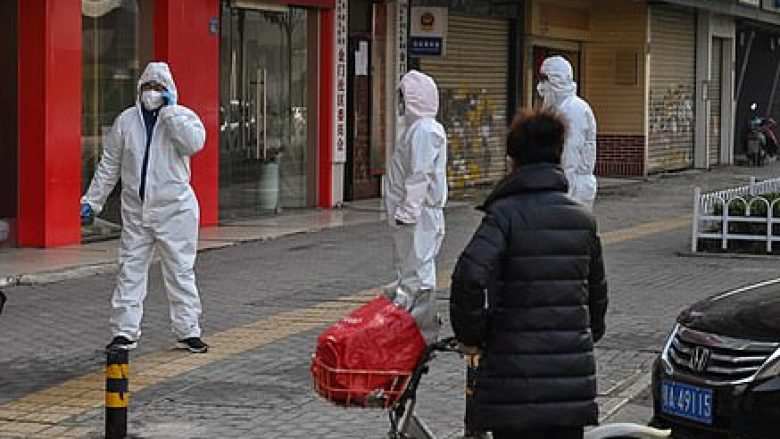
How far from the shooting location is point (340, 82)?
811 inches

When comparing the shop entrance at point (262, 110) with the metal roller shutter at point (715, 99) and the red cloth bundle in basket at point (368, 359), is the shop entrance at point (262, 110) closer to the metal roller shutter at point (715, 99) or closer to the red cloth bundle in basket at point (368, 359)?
the red cloth bundle in basket at point (368, 359)

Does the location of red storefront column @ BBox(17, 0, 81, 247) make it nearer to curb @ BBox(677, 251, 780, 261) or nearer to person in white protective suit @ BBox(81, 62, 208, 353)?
person in white protective suit @ BBox(81, 62, 208, 353)

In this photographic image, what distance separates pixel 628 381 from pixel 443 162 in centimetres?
188

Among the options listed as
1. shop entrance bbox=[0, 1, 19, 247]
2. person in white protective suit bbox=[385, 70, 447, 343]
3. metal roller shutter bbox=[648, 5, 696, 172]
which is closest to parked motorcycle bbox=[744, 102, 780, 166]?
metal roller shutter bbox=[648, 5, 696, 172]

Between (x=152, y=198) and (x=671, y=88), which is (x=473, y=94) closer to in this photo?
(x=671, y=88)

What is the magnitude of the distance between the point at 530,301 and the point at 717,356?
73.8 inches

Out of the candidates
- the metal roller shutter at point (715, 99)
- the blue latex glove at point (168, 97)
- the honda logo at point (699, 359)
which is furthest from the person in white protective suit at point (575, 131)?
the metal roller shutter at point (715, 99)

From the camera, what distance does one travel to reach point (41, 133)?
1500cm

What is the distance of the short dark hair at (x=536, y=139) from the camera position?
17.1 feet

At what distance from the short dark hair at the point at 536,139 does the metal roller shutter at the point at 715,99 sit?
30.5 metres

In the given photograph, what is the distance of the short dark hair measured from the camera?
5199mm

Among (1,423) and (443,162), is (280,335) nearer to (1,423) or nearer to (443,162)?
(443,162)

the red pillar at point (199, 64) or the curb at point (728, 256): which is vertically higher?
the red pillar at point (199, 64)

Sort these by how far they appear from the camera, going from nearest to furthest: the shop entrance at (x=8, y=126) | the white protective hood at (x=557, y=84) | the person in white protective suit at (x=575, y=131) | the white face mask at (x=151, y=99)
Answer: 1. the white face mask at (x=151, y=99)
2. the person in white protective suit at (x=575, y=131)
3. the white protective hood at (x=557, y=84)
4. the shop entrance at (x=8, y=126)
